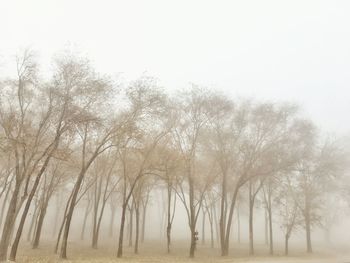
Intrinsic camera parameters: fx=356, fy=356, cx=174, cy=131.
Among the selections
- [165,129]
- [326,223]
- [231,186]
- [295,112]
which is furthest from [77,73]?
[326,223]

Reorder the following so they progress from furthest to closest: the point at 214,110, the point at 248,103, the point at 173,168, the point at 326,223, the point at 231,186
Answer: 1. the point at 326,223
2. the point at 231,186
3. the point at 248,103
4. the point at 214,110
5. the point at 173,168

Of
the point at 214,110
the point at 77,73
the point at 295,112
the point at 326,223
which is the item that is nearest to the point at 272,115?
the point at 295,112

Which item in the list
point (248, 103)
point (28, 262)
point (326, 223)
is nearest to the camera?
point (28, 262)

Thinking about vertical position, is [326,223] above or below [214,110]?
below

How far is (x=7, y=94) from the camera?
2414 cm

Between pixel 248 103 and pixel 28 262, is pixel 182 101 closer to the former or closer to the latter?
pixel 248 103

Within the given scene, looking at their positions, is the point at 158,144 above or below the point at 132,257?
above

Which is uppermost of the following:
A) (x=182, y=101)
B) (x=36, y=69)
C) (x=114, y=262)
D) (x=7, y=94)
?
(x=182, y=101)

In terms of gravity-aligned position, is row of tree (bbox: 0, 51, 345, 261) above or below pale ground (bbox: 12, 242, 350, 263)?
above

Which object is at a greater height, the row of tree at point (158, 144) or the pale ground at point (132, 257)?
the row of tree at point (158, 144)

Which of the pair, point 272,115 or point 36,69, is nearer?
point 36,69

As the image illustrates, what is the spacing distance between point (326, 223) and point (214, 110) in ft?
120

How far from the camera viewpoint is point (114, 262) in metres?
25.2

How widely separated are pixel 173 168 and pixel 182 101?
23.7 feet
